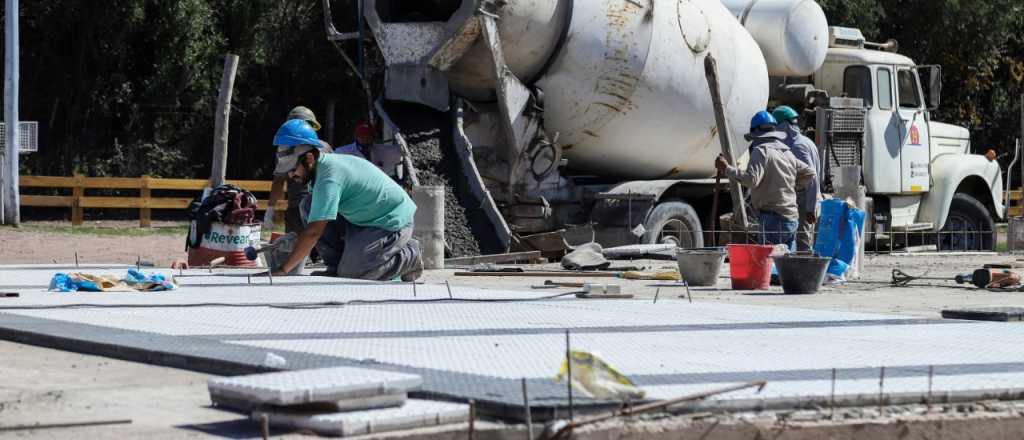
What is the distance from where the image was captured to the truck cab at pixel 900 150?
18.3 meters

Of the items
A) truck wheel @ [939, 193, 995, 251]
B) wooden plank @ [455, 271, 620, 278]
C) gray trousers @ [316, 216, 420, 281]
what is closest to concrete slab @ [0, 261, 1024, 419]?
gray trousers @ [316, 216, 420, 281]

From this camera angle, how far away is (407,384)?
4516 mm

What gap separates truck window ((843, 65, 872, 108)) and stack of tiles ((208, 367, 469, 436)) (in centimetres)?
1462

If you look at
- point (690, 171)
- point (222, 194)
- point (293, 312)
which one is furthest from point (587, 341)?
point (690, 171)

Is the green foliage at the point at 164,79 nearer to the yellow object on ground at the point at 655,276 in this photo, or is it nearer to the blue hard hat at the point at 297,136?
the yellow object on ground at the point at 655,276

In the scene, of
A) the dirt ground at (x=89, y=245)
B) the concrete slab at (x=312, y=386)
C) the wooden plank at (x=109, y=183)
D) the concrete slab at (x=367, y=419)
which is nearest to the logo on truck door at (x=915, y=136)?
the dirt ground at (x=89, y=245)

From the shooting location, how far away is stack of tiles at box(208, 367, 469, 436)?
418 centimetres

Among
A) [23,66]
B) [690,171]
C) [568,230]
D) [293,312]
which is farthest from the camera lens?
[23,66]

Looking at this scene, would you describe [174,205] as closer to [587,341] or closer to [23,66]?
[23,66]

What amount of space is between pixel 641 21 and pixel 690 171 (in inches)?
94.7

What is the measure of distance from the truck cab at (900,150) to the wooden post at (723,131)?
213 cm

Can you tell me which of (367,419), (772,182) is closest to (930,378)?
(367,419)

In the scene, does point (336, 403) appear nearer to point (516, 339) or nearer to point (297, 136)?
point (516, 339)

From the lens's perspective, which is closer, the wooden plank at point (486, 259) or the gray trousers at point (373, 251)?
the gray trousers at point (373, 251)
